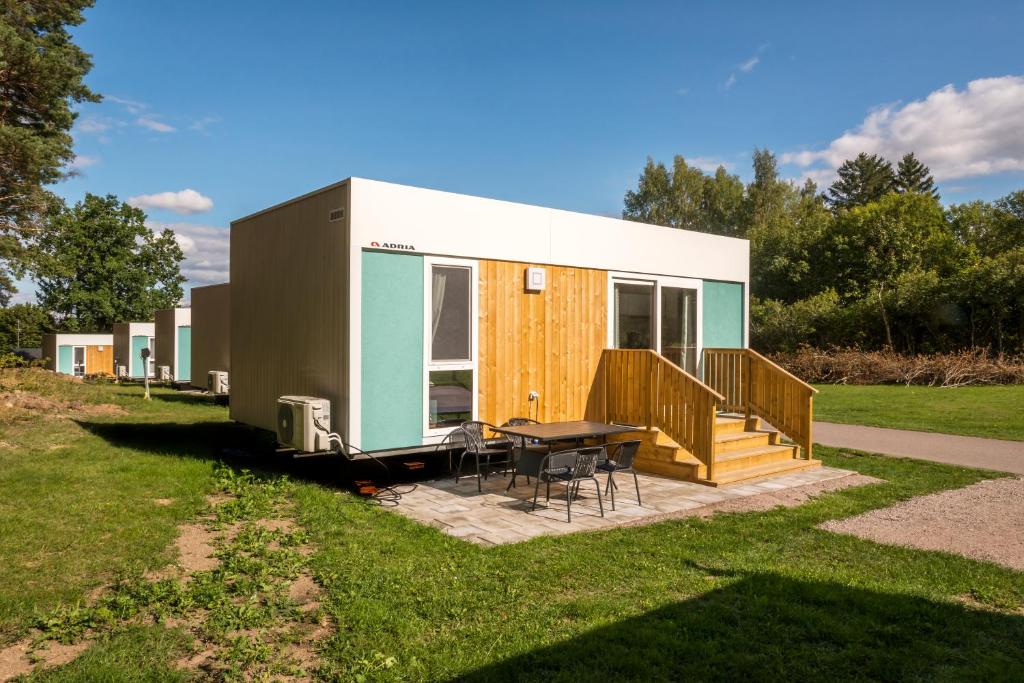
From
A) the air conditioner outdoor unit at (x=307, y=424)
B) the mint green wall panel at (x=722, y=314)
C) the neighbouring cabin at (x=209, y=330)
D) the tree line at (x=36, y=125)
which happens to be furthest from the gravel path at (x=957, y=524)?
the tree line at (x=36, y=125)

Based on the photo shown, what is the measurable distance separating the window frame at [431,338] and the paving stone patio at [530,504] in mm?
640

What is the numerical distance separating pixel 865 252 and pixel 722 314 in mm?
25879

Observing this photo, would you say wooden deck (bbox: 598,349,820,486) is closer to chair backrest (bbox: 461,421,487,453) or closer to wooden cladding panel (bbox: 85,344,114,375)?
chair backrest (bbox: 461,421,487,453)

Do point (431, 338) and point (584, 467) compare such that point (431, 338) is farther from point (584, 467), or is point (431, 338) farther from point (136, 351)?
point (136, 351)

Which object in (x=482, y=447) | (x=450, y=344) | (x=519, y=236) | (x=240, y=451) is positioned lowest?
(x=240, y=451)

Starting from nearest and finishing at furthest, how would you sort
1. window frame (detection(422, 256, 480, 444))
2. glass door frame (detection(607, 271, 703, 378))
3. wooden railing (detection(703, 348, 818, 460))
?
window frame (detection(422, 256, 480, 444)) < wooden railing (detection(703, 348, 818, 460)) < glass door frame (detection(607, 271, 703, 378))

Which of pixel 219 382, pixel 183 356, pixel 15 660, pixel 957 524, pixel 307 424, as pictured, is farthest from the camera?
pixel 183 356

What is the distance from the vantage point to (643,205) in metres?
51.1

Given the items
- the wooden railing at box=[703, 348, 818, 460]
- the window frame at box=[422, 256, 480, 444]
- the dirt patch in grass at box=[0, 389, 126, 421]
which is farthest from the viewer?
the dirt patch in grass at box=[0, 389, 126, 421]

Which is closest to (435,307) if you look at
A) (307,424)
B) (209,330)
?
(307,424)

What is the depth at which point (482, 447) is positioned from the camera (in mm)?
7586

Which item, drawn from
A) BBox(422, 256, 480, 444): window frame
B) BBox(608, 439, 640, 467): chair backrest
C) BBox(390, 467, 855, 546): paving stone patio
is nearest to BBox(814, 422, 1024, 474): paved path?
BBox(390, 467, 855, 546): paving stone patio

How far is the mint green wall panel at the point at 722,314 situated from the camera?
10539mm

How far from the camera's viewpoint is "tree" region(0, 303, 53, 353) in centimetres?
3869
